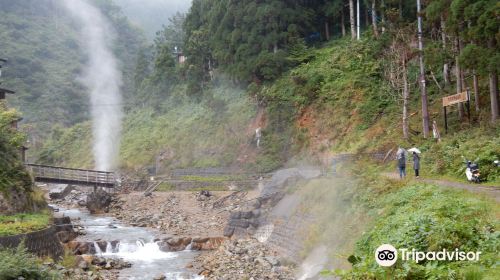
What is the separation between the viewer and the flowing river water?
789 inches

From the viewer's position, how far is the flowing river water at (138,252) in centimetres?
2005

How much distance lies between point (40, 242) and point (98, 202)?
18.8 m

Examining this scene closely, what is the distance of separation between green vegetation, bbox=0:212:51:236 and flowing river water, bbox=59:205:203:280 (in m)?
3.27

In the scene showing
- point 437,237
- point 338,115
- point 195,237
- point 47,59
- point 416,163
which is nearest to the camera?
point 437,237

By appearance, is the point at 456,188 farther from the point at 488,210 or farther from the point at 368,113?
the point at 368,113

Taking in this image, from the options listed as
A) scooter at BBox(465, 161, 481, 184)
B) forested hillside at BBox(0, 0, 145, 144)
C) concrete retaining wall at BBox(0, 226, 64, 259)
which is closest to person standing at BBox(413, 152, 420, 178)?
scooter at BBox(465, 161, 481, 184)

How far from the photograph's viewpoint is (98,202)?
3906 centimetres

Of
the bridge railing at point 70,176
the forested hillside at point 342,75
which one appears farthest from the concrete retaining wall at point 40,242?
the forested hillside at point 342,75

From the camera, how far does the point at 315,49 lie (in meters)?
41.4

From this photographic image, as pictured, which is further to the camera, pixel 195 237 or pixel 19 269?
pixel 195 237

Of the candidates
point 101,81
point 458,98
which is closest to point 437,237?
point 458,98

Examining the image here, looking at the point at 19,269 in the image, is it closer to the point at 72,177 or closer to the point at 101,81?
the point at 72,177

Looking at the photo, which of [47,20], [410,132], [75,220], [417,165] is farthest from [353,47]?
[47,20]

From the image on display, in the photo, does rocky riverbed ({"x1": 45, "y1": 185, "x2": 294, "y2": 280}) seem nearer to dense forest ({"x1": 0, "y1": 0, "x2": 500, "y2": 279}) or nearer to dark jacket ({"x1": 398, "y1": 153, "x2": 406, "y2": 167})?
dense forest ({"x1": 0, "y1": 0, "x2": 500, "y2": 279})
